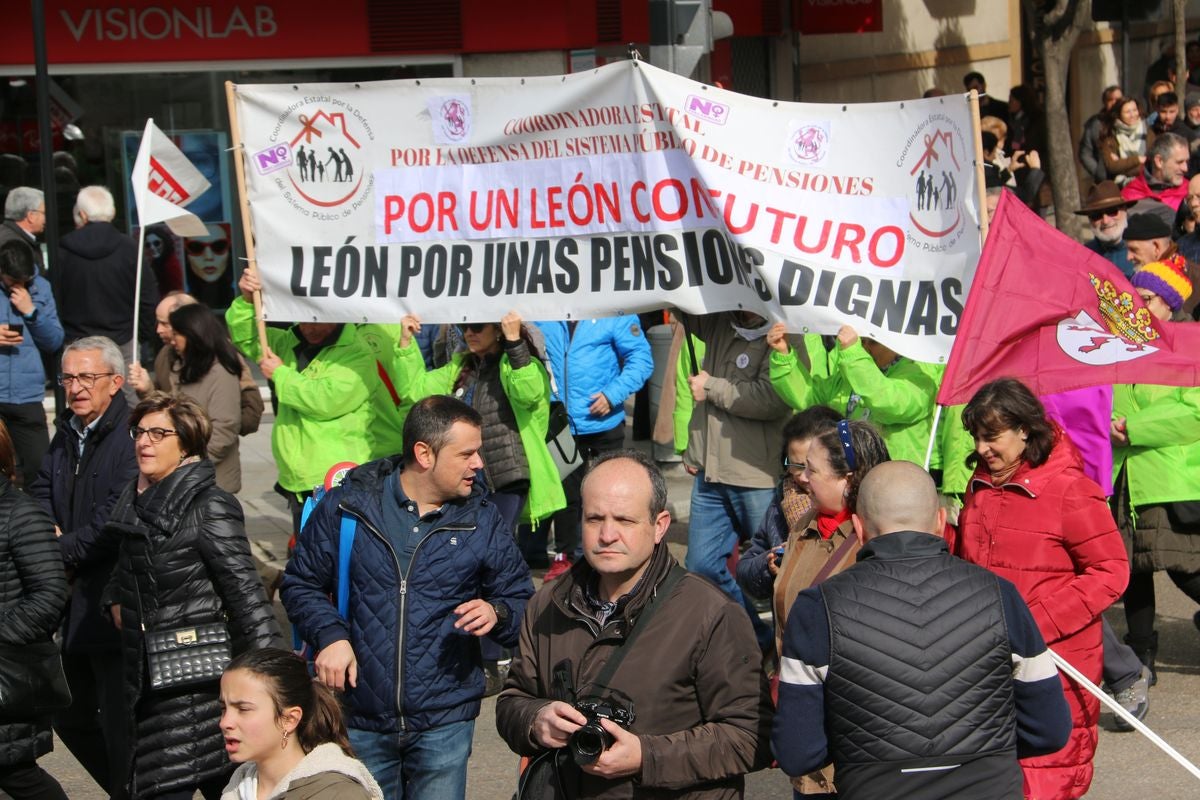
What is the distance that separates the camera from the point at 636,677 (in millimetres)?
A: 3877

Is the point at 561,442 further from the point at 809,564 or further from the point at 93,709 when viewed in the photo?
the point at 809,564

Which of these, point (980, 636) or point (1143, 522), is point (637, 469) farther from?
point (1143, 522)

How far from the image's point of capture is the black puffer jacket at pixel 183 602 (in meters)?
5.17

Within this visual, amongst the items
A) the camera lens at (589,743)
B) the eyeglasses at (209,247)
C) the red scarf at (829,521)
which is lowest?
the camera lens at (589,743)

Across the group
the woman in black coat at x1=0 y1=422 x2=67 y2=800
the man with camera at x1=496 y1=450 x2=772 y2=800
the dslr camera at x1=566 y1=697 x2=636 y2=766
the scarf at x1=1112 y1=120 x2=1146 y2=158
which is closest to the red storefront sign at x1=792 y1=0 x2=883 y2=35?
the scarf at x1=1112 y1=120 x2=1146 y2=158

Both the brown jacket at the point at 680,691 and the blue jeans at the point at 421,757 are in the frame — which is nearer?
the brown jacket at the point at 680,691

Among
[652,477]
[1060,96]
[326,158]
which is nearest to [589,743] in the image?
[652,477]

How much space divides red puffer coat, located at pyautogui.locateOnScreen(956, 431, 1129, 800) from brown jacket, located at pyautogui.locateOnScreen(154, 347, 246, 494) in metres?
4.42

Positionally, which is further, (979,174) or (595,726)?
(979,174)

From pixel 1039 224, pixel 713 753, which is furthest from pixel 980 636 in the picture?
pixel 1039 224

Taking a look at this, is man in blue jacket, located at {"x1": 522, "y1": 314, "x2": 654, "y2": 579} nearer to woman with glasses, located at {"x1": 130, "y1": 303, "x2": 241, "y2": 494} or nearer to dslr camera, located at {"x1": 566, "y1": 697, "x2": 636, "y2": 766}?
woman with glasses, located at {"x1": 130, "y1": 303, "x2": 241, "y2": 494}

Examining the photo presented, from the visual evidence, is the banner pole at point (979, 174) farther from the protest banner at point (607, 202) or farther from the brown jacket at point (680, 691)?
the brown jacket at point (680, 691)

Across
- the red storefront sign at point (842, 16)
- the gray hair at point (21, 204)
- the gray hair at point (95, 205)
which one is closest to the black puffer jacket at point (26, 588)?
the gray hair at point (21, 204)

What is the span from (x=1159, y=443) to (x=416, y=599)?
3.77 meters
